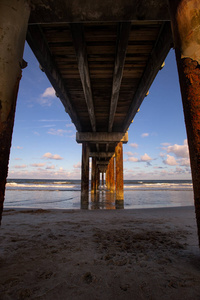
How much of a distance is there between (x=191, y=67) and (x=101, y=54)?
10.8 feet

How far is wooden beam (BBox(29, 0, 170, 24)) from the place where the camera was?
248 cm

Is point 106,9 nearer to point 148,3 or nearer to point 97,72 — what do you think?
point 148,3

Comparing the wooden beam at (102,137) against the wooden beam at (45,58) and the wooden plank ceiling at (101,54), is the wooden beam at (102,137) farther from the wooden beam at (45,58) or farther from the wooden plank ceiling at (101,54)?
the wooden beam at (45,58)

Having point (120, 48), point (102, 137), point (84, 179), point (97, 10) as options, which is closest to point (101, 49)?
point (120, 48)

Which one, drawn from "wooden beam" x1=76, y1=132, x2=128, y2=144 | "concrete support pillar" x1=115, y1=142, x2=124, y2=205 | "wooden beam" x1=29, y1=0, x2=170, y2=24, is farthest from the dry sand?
"wooden beam" x1=76, y1=132, x2=128, y2=144

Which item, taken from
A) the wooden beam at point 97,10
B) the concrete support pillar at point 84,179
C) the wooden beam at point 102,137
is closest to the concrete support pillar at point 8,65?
the wooden beam at point 97,10

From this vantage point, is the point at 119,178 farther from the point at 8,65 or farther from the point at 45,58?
the point at 8,65

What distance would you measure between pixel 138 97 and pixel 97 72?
1814mm

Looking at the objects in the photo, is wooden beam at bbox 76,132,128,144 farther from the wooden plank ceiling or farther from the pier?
the wooden plank ceiling

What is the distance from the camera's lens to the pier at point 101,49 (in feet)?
5.57

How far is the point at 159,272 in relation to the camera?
1538 millimetres

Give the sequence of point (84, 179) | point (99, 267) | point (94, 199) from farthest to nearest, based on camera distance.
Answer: point (94, 199), point (84, 179), point (99, 267)

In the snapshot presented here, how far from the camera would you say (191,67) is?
169 centimetres

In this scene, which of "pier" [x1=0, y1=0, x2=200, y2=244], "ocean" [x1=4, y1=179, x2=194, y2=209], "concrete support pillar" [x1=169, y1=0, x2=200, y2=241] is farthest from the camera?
"ocean" [x1=4, y1=179, x2=194, y2=209]
